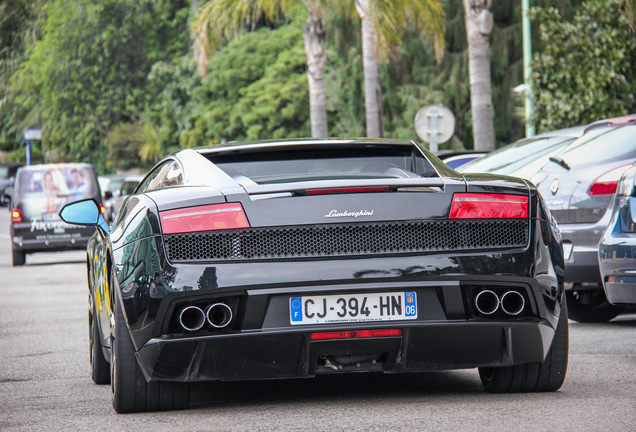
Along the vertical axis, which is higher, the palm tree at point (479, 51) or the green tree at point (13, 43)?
the green tree at point (13, 43)

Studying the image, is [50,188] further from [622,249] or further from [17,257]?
[622,249]

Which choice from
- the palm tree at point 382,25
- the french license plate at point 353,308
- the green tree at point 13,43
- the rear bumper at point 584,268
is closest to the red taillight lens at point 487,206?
the french license plate at point 353,308

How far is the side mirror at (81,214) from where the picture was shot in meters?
6.36

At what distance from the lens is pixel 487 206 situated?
17.1 feet

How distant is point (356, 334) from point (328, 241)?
15.9 inches

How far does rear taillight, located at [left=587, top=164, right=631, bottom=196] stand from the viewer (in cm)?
882

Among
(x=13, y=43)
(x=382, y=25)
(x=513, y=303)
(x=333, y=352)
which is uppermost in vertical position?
(x=13, y=43)

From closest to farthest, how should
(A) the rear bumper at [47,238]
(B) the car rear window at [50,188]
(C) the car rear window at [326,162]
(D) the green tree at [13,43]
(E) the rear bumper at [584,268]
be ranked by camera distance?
(C) the car rear window at [326,162] → (E) the rear bumper at [584,268] → (A) the rear bumper at [47,238] → (B) the car rear window at [50,188] → (D) the green tree at [13,43]

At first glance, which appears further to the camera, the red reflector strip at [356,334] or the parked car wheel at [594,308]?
the parked car wheel at [594,308]

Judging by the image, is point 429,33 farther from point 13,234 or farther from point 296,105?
point 296,105

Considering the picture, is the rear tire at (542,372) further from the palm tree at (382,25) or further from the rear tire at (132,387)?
the palm tree at (382,25)

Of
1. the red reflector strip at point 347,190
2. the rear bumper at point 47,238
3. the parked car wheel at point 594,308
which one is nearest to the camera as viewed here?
the red reflector strip at point 347,190

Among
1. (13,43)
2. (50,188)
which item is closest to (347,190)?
(50,188)

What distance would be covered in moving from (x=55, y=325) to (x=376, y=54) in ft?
53.6
